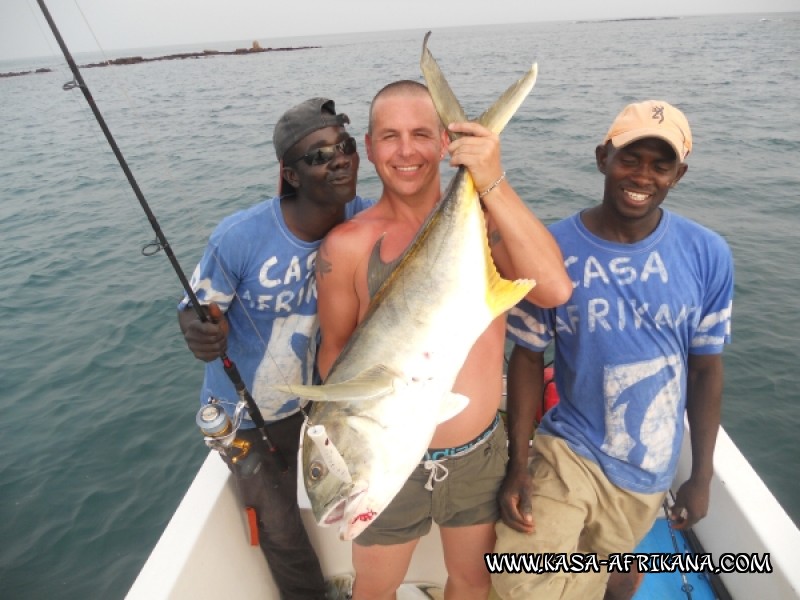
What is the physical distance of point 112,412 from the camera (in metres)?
5.92

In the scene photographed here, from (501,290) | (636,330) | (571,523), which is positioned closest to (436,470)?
(571,523)

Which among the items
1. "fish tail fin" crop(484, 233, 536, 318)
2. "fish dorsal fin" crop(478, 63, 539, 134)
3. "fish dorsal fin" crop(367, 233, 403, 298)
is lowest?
"fish tail fin" crop(484, 233, 536, 318)

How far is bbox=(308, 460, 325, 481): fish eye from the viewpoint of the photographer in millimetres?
1766

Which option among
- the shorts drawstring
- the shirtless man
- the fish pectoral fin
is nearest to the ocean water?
the shirtless man

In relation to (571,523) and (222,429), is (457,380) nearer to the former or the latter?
(571,523)

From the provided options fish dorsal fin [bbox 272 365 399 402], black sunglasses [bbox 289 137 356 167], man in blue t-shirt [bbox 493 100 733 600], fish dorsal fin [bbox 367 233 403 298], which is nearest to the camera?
fish dorsal fin [bbox 272 365 399 402]

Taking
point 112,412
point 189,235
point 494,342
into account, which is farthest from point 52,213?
point 494,342

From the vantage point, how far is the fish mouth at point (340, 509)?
170 centimetres

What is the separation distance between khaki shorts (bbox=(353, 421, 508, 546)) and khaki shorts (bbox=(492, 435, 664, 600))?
16 cm

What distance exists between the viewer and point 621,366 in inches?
82.0

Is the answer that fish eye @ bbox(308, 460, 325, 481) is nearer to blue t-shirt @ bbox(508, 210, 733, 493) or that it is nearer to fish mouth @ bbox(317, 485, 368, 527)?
fish mouth @ bbox(317, 485, 368, 527)

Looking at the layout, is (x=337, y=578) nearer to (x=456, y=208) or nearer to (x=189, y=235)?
(x=456, y=208)

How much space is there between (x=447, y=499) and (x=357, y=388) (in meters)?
0.88

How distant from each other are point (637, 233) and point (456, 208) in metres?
0.80
